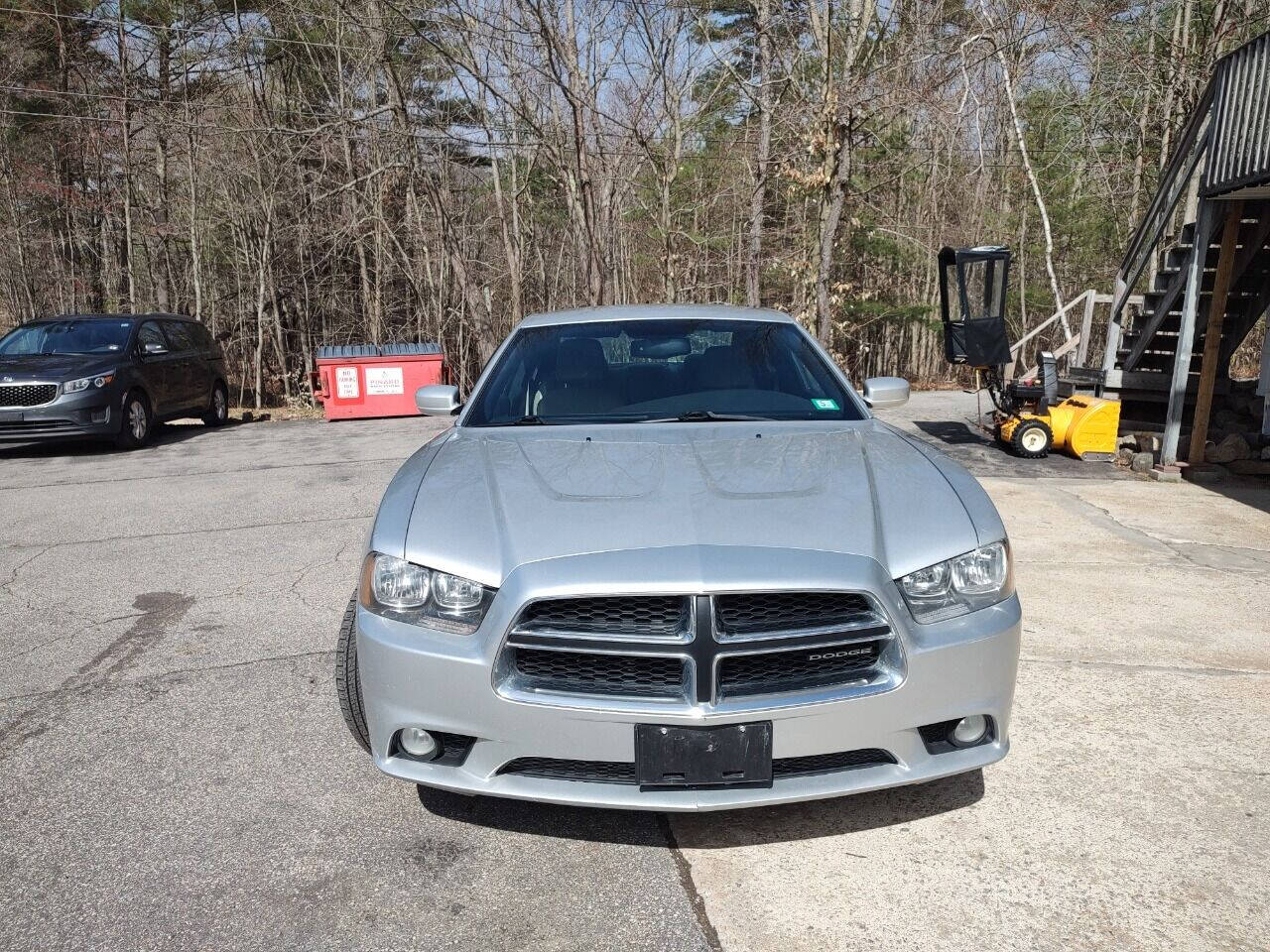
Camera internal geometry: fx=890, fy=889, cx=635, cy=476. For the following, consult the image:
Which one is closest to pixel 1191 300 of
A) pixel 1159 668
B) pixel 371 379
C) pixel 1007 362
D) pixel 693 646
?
pixel 1007 362

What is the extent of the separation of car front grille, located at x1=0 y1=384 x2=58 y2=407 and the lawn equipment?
9949 mm

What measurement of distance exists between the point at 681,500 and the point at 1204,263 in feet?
26.4

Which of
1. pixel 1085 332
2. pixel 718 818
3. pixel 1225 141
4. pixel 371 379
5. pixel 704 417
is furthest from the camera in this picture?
pixel 371 379

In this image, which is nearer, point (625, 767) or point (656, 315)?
point (625, 767)

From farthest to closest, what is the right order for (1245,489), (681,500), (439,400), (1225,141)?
(1225,141)
(1245,489)
(439,400)
(681,500)

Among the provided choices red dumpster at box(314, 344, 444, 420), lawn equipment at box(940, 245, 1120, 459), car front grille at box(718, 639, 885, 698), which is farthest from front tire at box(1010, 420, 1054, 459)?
red dumpster at box(314, 344, 444, 420)

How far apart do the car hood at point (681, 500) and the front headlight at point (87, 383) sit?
899cm

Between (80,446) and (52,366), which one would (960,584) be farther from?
(80,446)

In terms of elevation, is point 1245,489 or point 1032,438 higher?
point 1032,438

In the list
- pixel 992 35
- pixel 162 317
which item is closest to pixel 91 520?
pixel 162 317

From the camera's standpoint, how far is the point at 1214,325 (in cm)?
852

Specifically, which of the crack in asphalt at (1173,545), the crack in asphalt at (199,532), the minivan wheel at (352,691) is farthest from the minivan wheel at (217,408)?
the minivan wheel at (352,691)

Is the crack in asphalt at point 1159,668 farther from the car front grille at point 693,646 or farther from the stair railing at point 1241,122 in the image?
the stair railing at point 1241,122

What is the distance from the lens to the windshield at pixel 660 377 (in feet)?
12.2
